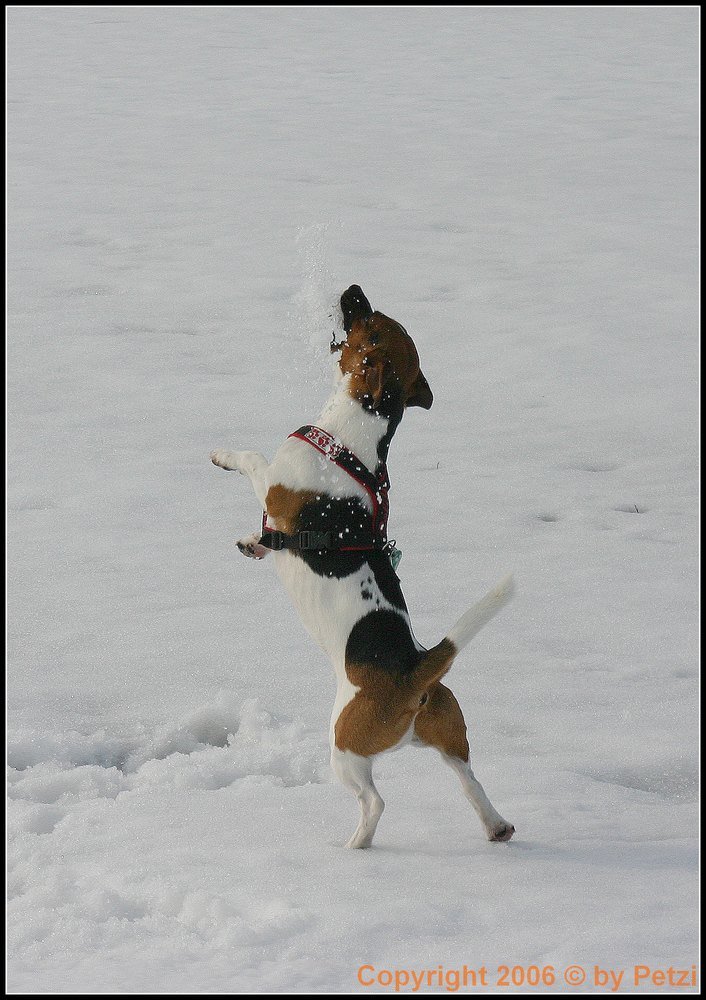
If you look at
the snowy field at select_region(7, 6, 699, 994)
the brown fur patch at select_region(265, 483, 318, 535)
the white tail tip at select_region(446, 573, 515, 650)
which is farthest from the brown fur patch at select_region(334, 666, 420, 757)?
the brown fur patch at select_region(265, 483, 318, 535)

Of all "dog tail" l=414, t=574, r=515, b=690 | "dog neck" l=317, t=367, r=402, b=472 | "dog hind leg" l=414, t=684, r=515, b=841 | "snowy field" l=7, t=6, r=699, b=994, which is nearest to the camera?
"snowy field" l=7, t=6, r=699, b=994

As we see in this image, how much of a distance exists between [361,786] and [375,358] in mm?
1187

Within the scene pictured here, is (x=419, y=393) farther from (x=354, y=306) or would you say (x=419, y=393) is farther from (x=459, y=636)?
(x=459, y=636)

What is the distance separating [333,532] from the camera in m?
3.17

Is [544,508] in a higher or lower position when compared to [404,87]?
lower

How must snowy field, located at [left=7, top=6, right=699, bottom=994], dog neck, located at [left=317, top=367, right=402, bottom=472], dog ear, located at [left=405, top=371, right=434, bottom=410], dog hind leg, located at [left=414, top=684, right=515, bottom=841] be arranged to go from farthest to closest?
dog ear, located at [left=405, top=371, right=434, bottom=410]
dog neck, located at [left=317, top=367, right=402, bottom=472]
dog hind leg, located at [left=414, top=684, right=515, bottom=841]
snowy field, located at [left=7, top=6, right=699, bottom=994]

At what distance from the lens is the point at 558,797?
3473 mm

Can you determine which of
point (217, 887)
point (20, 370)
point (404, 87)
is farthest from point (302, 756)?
point (404, 87)

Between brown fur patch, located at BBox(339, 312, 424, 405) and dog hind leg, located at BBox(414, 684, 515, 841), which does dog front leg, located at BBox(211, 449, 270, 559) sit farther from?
dog hind leg, located at BBox(414, 684, 515, 841)

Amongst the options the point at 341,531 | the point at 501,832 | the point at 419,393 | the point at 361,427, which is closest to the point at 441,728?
the point at 501,832

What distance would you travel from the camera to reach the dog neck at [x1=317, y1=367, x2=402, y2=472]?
10.7 feet

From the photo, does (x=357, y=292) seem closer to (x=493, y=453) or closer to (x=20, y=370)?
(x=493, y=453)

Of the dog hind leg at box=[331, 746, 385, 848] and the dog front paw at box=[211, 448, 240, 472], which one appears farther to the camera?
the dog front paw at box=[211, 448, 240, 472]

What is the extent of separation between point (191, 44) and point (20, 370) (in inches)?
455
